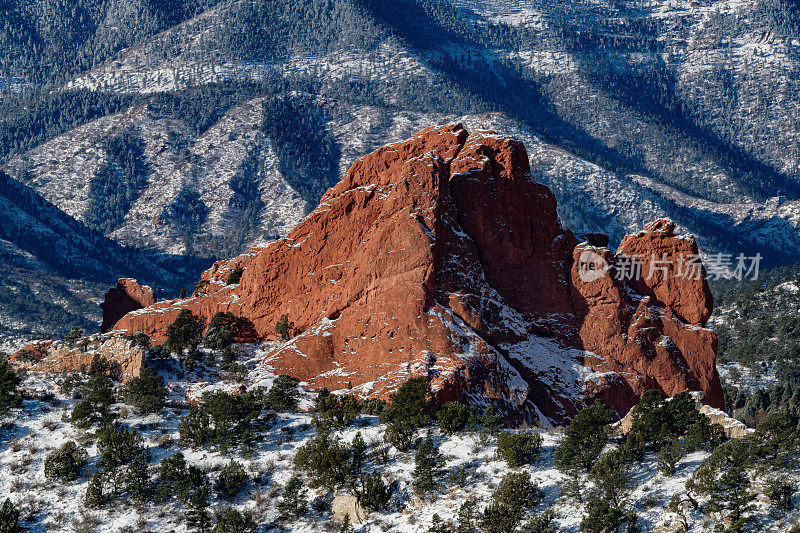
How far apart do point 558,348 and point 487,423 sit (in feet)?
66.6

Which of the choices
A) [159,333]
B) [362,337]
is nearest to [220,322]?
[159,333]

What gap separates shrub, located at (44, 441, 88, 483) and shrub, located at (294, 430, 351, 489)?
38.9ft

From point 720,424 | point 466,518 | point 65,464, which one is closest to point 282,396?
point 65,464

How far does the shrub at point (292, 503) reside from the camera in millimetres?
45000

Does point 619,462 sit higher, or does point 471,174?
point 471,174

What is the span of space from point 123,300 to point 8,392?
39401 mm

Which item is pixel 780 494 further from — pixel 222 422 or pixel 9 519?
pixel 9 519

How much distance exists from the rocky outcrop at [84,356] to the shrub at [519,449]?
29937mm

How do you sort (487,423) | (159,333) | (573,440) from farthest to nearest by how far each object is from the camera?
(159,333)
(487,423)
(573,440)

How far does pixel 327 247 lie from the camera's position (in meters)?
72.8

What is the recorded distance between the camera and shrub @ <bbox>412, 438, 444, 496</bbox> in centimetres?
4559

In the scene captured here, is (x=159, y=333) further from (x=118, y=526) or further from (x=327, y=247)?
(x=118, y=526)

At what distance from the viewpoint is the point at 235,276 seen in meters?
83.8

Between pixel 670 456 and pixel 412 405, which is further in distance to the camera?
pixel 412 405
